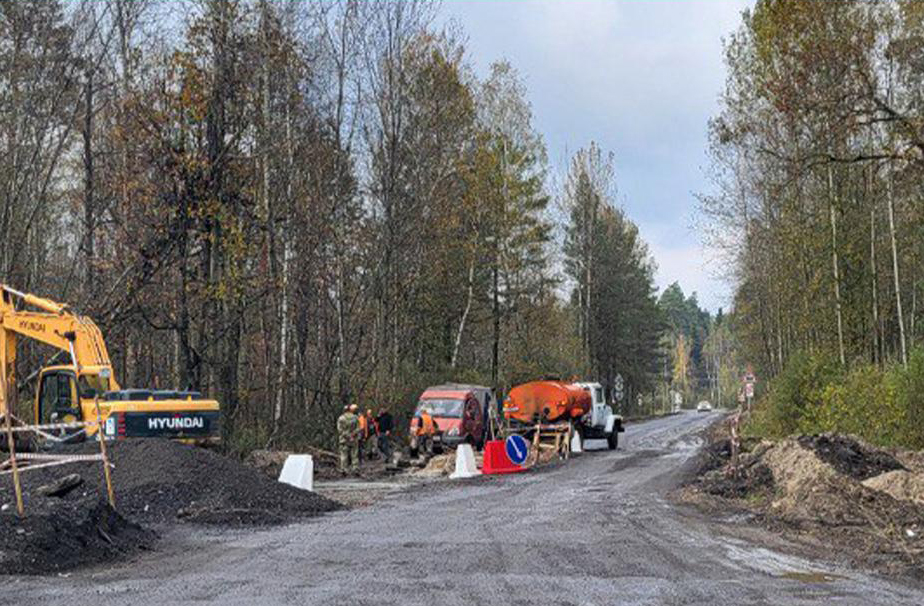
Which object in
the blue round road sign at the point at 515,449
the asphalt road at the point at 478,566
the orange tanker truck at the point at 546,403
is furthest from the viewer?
the orange tanker truck at the point at 546,403

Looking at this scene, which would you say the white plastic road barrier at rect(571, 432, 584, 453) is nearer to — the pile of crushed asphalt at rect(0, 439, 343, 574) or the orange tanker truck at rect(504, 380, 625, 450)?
the orange tanker truck at rect(504, 380, 625, 450)

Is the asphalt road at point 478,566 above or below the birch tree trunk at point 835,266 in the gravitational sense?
below

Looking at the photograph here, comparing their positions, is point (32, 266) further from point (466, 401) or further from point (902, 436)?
point (902, 436)

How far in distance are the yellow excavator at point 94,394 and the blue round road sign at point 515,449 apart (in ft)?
25.2

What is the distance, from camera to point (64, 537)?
39.1ft

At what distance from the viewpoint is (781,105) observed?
23.6 m

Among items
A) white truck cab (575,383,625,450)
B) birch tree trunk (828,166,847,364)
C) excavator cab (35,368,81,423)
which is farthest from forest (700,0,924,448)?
excavator cab (35,368,81,423)

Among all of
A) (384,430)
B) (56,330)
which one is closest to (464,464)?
(384,430)

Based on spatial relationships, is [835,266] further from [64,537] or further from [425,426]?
[64,537]

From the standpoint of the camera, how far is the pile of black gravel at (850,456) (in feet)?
68.3

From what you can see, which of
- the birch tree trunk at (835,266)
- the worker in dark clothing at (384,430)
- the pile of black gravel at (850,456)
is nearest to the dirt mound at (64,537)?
the pile of black gravel at (850,456)

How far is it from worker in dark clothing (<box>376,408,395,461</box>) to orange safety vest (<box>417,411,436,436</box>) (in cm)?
187

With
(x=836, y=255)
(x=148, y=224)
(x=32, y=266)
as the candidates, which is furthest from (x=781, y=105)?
(x=32, y=266)

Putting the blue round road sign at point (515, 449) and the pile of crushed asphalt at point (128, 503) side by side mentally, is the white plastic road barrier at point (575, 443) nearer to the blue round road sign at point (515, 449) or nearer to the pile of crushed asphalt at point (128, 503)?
the blue round road sign at point (515, 449)
